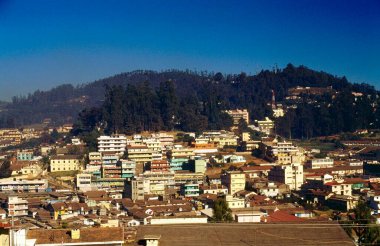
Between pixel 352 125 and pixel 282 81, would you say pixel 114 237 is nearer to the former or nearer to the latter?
pixel 352 125

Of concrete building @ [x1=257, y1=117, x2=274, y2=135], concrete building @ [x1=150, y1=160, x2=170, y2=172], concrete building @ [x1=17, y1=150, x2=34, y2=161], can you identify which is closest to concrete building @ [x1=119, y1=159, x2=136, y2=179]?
concrete building @ [x1=150, y1=160, x2=170, y2=172]

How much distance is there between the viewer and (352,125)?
31.8 meters

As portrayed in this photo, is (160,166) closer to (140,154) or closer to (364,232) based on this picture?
(140,154)

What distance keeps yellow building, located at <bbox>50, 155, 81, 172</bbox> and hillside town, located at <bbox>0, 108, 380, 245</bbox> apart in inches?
1.3

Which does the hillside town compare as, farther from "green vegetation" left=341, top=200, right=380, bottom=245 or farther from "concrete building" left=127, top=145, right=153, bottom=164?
"green vegetation" left=341, top=200, right=380, bottom=245

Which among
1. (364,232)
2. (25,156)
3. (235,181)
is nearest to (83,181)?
(235,181)

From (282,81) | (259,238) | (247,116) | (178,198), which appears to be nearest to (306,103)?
(247,116)

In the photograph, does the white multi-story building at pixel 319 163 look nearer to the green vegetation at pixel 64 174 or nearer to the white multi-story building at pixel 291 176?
the white multi-story building at pixel 291 176

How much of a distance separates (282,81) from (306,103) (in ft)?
28.6

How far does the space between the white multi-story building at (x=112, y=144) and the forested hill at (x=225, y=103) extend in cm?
332

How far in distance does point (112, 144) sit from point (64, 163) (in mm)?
2270

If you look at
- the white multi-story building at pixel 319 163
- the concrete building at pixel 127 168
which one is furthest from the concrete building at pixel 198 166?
the white multi-story building at pixel 319 163

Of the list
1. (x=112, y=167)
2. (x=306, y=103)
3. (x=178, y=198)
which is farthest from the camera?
(x=306, y=103)

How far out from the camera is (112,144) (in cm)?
2473
